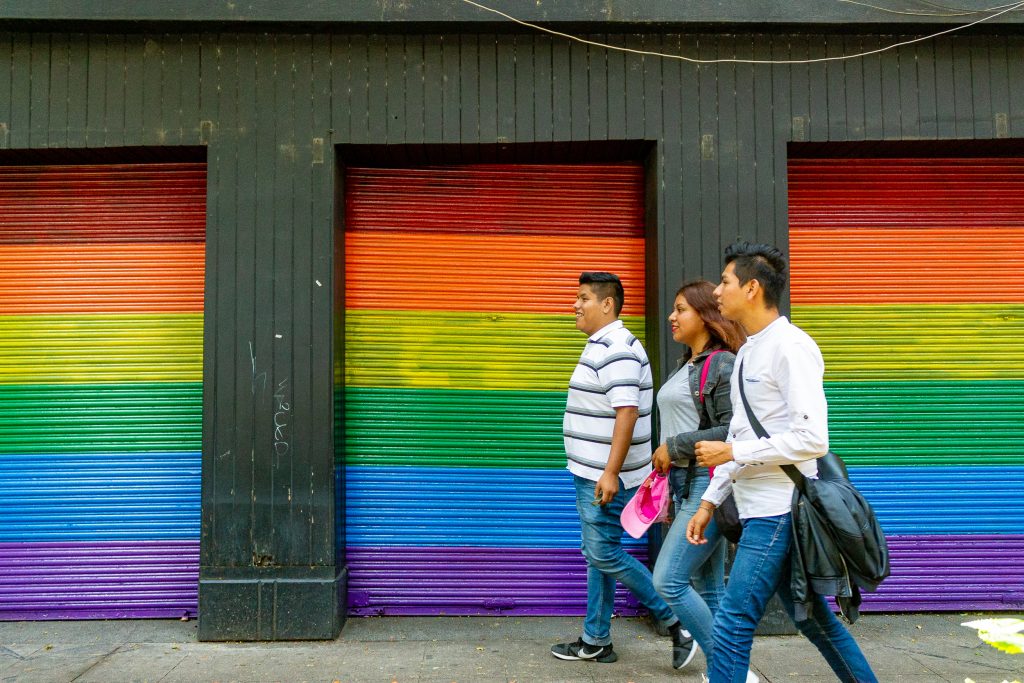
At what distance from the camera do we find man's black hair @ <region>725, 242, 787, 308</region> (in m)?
3.26

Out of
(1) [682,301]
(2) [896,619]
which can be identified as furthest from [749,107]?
(2) [896,619]

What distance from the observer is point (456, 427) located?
5426 millimetres

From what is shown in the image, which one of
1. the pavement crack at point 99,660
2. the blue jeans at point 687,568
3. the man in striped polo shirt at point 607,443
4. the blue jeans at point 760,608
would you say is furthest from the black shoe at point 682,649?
the pavement crack at point 99,660

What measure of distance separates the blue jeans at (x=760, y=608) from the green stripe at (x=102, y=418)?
3.74 m

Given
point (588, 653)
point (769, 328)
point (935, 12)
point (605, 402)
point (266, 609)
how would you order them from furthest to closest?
point (935, 12), point (266, 609), point (588, 653), point (605, 402), point (769, 328)

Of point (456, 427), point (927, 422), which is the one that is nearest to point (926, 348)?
point (927, 422)

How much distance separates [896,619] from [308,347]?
4.29 metres

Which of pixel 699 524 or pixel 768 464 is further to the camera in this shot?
pixel 699 524

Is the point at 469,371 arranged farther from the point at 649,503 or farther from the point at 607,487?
the point at 649,503

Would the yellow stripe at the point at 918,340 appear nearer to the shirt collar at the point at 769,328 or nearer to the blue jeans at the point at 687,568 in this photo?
the blue jeans at the point at 687,568

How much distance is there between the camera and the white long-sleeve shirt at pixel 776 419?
9.85 ft

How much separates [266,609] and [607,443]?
2.40 metres

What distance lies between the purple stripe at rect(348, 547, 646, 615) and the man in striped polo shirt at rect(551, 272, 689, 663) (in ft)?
2.88

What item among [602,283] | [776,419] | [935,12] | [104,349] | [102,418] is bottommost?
[102,418]
